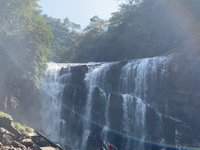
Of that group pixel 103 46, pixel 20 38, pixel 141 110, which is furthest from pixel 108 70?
pixel 103 46

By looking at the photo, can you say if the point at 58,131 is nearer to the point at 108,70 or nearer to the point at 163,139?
the point at 108,70

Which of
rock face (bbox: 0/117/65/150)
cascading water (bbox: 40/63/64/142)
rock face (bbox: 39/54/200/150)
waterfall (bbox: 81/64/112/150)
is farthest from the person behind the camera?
cascading water (bbox: 40/63/64/142)

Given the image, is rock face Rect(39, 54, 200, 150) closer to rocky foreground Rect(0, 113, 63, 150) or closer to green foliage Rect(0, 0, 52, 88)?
green foliage Rect(0, 0, 52, 88)

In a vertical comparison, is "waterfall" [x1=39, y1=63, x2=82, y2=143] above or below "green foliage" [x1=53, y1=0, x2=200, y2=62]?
below

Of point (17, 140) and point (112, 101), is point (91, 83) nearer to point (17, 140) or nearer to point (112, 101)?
point (112, 101)

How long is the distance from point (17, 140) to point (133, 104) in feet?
48.9

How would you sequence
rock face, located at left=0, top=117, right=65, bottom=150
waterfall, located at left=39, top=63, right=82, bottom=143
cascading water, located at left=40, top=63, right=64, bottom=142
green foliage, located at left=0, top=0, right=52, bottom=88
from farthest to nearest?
cascading water, located at left=40, top=63, right=64, bottom=142, waterfall, located at left=39, top=63, right=82, bottom=143, green foliage, located at left=0, top=0, right=52, bottom=88, rock face, located at left=0, top=117, right=65, bottom=150

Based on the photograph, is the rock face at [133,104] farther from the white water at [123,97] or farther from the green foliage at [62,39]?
the green foliage at [62,39]

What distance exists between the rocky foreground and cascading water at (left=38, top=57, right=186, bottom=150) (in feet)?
38.8

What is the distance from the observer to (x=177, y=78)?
3531cm

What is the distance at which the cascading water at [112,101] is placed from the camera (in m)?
37.0

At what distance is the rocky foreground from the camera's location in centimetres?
2376

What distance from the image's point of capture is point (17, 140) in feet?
82.8

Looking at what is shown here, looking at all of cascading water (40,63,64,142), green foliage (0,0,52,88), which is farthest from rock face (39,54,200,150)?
green foliage (0,0,52,88)
